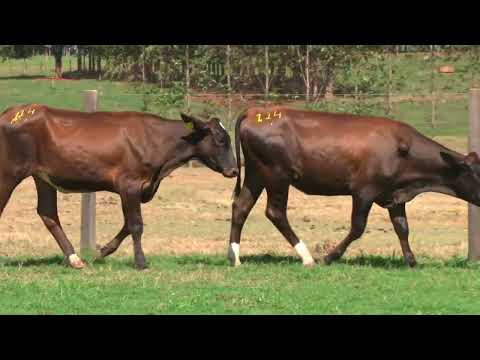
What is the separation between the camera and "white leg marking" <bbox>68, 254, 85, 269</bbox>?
1183cm

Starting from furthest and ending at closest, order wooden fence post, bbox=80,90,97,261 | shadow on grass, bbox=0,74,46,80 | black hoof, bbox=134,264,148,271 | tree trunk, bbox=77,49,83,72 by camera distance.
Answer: shadow on grass, bbox=0,74,46,80 → tree trunk, bbox=77,49,83,72 → wooden fence post, bbox=80,90,97,261 → black hoof, bbox=134,264,148,271

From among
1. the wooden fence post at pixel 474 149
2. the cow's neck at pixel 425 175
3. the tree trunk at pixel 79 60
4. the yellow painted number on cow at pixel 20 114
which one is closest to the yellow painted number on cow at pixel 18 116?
the yellow painted number on cow at pixel 20 114

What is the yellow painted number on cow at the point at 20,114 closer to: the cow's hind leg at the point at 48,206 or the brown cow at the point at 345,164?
the cow's hind leg at the point at 48,206

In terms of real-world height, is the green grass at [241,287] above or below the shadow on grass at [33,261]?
above

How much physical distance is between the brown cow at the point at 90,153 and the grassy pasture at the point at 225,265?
790 mm

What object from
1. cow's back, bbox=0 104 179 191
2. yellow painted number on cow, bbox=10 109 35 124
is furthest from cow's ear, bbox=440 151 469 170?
yellow painted number on cow, bbox=10 109 35 124

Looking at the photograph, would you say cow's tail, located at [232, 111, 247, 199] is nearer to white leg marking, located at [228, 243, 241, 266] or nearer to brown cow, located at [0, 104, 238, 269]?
brown cow, located at [0, 104, 238, 269]

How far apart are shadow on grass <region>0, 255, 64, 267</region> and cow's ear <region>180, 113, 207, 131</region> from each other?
6.67 feet

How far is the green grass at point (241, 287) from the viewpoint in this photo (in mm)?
9312

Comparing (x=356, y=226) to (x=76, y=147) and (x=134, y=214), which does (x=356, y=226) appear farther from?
(x=76, y=147)

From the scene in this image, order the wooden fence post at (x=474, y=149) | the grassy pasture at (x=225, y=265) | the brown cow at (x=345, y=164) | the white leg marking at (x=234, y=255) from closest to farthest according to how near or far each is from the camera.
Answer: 1. the grassy pasture at (x=225, y=265)
2. the white leg marking at (x=234, y=255)
3. the brown cow at (x=345, y=164)
4. the wooden fence post at (x=474, y=149)

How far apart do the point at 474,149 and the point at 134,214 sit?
392 cm

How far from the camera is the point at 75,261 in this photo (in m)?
11.9

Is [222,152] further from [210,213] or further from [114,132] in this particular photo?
[210,213]
